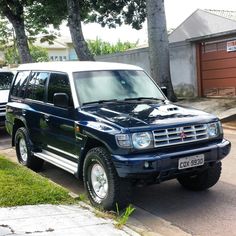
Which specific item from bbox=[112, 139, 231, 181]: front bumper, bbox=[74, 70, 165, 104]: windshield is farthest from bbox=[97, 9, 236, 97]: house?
bbox=[112, 139, 231, 181]: front bumper

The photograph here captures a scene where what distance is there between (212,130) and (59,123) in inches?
88.8

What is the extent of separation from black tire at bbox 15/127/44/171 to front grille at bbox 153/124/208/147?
10.6ft

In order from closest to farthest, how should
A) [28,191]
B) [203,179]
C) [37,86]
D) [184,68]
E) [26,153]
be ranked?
[28,191], [203,179], [37,86], [26,153], [184,68]

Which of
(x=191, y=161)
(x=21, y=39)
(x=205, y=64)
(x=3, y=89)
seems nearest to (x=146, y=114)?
(x=191, y=161)

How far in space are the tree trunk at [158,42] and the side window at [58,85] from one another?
28.8 ft

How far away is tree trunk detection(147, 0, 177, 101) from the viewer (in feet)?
50.3

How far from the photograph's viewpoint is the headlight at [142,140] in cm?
529

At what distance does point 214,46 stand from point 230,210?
11774mm

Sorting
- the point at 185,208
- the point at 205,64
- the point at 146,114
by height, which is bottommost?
the point at 185,208

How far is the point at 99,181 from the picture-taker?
5.79m

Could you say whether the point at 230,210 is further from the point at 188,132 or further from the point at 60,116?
the point at 60,116

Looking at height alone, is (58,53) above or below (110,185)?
above

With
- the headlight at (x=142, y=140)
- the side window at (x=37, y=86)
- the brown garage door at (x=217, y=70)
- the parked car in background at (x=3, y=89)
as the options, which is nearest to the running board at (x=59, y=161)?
the side window at (x=37, y=86)

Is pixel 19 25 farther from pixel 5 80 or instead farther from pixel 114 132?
pixel 114 132
